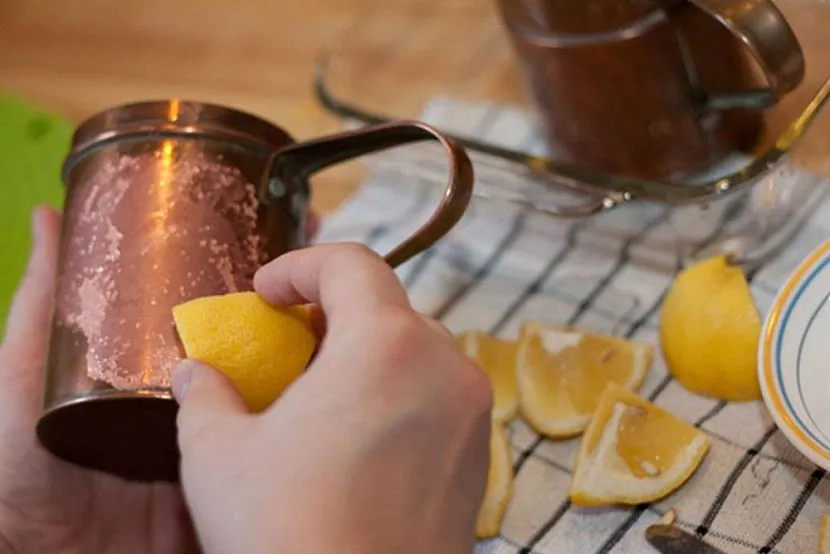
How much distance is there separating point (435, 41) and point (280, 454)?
64 cm

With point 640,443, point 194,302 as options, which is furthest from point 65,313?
point 640,443

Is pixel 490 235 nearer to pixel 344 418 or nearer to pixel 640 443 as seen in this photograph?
pixel 640 443

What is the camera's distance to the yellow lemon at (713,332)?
0.62 metres

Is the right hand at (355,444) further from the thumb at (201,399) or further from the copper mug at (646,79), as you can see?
the copper mug at (646,79)

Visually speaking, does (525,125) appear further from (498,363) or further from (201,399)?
(201,399)

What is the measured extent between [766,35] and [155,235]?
0.37 metres

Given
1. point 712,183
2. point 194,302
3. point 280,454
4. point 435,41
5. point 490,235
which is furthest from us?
point 435,41

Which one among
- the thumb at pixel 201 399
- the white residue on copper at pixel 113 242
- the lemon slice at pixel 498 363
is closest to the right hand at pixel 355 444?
the thumb at pixel 201 399

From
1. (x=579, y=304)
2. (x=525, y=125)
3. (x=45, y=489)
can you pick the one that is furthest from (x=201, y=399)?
(x=525, y=125)

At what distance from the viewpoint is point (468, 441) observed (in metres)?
0.44

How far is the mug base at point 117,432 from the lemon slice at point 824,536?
332 millimetres

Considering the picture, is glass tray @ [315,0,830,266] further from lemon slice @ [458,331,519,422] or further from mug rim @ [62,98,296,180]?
mug rim @ [62,98,296,180]

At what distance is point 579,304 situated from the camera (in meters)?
0.74

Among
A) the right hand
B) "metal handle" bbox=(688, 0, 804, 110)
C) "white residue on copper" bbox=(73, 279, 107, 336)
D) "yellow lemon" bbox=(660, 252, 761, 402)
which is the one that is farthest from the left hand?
"metal handle" bbox=(688, 0, 804, 110)
